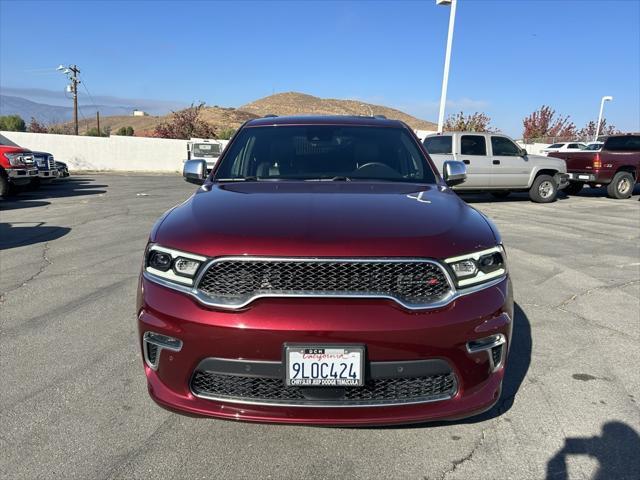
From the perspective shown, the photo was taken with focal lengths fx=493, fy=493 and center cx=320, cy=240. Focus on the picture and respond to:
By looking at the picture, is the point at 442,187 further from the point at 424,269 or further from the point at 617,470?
the point at 617,470

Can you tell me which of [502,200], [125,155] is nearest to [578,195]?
[502,200]

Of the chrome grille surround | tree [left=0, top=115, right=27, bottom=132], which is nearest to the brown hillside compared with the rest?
tree [left=0, top=115, right=27, bottom=132]

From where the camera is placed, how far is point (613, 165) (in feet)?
49.1

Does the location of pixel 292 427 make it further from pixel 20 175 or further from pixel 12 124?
pixel 12 124

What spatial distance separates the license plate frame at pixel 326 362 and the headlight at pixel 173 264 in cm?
58

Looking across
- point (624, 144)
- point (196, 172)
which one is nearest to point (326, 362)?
point (196, 172)

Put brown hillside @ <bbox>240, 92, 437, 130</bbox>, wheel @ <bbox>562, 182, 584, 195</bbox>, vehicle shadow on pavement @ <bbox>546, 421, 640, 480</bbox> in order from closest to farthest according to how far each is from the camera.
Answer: vehicle shadow on pavement @ <bbox>546, 421, 640, 480</bbox>, wheel @ <bbox>562, 182, 584, 195</bbox>, brown hillside @ <bbox>240, 92, 437, 130</bbox>

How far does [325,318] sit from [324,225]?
19.3 inches

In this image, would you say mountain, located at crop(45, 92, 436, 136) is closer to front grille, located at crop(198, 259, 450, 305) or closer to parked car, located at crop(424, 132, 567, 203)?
parked car, located at crop(424, 132, 567, 203)

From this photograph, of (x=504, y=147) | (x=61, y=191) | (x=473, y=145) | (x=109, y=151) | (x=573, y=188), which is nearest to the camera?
(x=473, y=145)

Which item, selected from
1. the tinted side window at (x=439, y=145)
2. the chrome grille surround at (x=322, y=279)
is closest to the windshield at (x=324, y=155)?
the chrome grille surround at (x=322, y=279)

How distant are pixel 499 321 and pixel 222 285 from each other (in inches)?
51.9

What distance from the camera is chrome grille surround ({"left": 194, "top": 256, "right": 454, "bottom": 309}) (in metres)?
2.21

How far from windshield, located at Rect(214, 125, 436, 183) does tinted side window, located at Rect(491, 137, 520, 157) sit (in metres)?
10.5
